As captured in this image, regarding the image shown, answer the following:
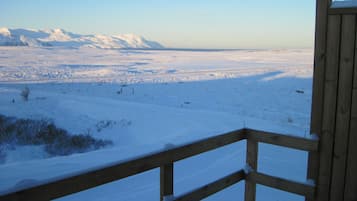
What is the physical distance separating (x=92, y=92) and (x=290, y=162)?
12.5 meters

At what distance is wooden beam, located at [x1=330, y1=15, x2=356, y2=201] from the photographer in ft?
8.22

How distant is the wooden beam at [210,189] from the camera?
2545 millimetres

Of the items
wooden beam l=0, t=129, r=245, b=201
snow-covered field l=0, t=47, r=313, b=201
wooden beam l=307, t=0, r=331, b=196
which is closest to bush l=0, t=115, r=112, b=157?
snow-covered field l=0, t=47, r=313, b=201

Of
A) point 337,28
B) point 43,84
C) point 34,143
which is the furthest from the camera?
point 43,84

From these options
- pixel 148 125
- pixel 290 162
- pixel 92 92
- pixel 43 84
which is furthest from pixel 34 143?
pixel 43 84

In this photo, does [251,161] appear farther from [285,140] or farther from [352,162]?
[352,162]

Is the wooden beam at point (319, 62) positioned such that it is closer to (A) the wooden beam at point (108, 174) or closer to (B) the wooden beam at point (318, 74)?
(B) the wooden beam at point (318, 74)

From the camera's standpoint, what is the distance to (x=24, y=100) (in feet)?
40.6

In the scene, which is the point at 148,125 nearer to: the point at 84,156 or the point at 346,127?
the point at 84,156

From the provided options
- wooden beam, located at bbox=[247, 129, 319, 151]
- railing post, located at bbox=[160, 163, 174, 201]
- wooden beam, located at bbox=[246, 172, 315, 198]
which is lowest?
wooden beam, located at bbox=[246, 172, 315, 198]

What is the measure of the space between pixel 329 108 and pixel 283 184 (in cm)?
73

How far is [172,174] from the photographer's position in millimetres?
2414

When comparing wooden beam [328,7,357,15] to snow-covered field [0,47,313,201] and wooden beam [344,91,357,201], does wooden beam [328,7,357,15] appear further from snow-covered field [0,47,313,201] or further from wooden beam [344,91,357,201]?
snow-covered field [0,47,313,201]

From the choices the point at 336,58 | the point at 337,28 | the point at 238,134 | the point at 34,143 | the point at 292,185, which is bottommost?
the point at 34,143
